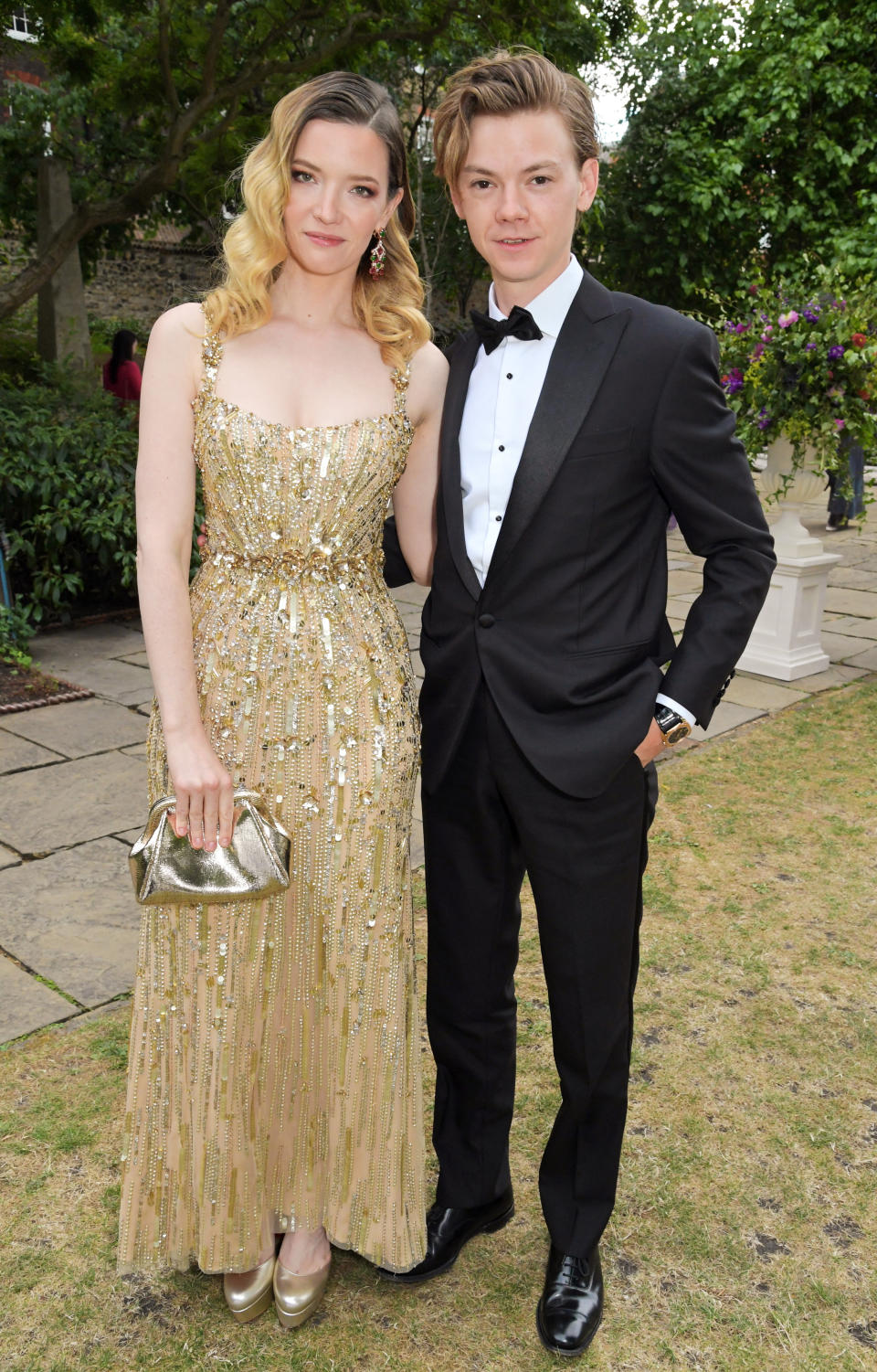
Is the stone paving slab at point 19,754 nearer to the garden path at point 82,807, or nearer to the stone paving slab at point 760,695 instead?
the garden path at point 82,807

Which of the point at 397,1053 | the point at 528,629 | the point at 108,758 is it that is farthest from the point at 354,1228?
the point at 108,758

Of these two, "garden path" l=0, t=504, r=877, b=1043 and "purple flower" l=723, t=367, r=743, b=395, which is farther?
"purple flower" l=723, t=367, r=743, b=395

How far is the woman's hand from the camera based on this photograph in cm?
187

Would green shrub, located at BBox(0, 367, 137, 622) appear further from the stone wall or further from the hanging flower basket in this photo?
the stone wall

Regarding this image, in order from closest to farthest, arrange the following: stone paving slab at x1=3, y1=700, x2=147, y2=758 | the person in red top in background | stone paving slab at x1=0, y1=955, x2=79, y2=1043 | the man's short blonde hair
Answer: the man's short blonde hair, stone paving slab at x1=0, y1=955, x2=79, y2=1043, stone paving slab at x1=3, y1=700, x2=147, y2=758, the person in red top in background

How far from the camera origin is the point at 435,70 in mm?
13547

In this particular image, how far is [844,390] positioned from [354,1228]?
5230 millimetres

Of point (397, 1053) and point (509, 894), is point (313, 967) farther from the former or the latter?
point (509, 894)

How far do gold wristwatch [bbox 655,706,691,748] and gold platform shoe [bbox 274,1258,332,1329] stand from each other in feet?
4.23

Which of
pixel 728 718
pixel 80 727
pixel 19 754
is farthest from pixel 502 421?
pixel 728 718

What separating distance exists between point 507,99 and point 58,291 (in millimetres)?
9312

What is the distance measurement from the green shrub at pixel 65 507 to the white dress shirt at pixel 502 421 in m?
5.17

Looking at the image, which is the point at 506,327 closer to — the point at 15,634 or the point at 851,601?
the point at 15,634

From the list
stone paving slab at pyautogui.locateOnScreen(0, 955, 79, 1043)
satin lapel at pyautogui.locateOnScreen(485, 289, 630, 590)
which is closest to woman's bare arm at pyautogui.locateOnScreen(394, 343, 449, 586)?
satin lapel at pyautogui.locateOnScreen(485, 289, 630, 590)
